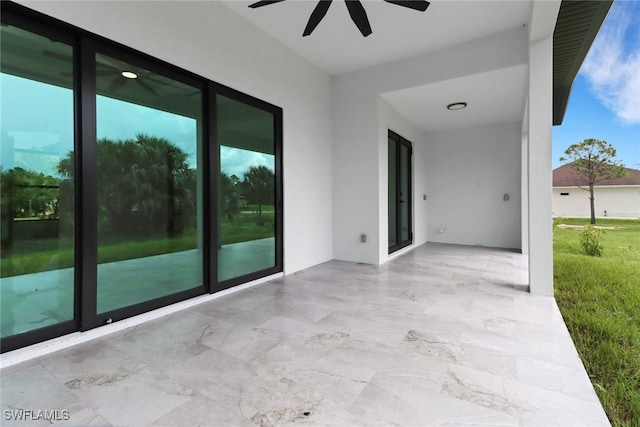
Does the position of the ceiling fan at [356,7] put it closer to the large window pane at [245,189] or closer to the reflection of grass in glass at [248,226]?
the large window pane at [245,189]

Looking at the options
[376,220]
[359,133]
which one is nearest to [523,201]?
[376,220]

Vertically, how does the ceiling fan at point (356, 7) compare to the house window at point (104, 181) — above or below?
above

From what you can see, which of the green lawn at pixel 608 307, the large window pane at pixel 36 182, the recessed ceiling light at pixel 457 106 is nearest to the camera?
the green lawn at pixel 608 307

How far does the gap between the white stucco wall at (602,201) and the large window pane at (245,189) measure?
411 centimetres

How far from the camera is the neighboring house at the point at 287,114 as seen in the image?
2.20 m

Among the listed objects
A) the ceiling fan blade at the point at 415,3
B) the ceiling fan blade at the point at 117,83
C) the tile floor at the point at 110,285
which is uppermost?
the ceiling fan blade at the point at 415,3

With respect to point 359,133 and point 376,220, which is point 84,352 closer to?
point 376,220

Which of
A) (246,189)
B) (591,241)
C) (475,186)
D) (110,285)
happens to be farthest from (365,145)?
(591,241)

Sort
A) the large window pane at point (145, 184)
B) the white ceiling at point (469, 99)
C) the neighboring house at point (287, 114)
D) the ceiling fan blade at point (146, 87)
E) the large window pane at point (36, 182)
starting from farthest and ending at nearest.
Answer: the white ceiling at point (469, 99) < the ceiling fan blade at point (146, 87) < the large window pane at point (145, 184) < the neighboring house at point (287, 114) < the large window pane at point (36, 182)

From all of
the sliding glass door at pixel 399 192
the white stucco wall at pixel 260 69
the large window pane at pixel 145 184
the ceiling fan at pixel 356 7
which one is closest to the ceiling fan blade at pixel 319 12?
the ceiling fan at pixel 356 7

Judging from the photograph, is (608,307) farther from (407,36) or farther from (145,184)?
(145,184)

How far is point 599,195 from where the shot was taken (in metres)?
5.26

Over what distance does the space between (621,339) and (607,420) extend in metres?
1.58

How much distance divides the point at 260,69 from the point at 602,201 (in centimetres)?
615
